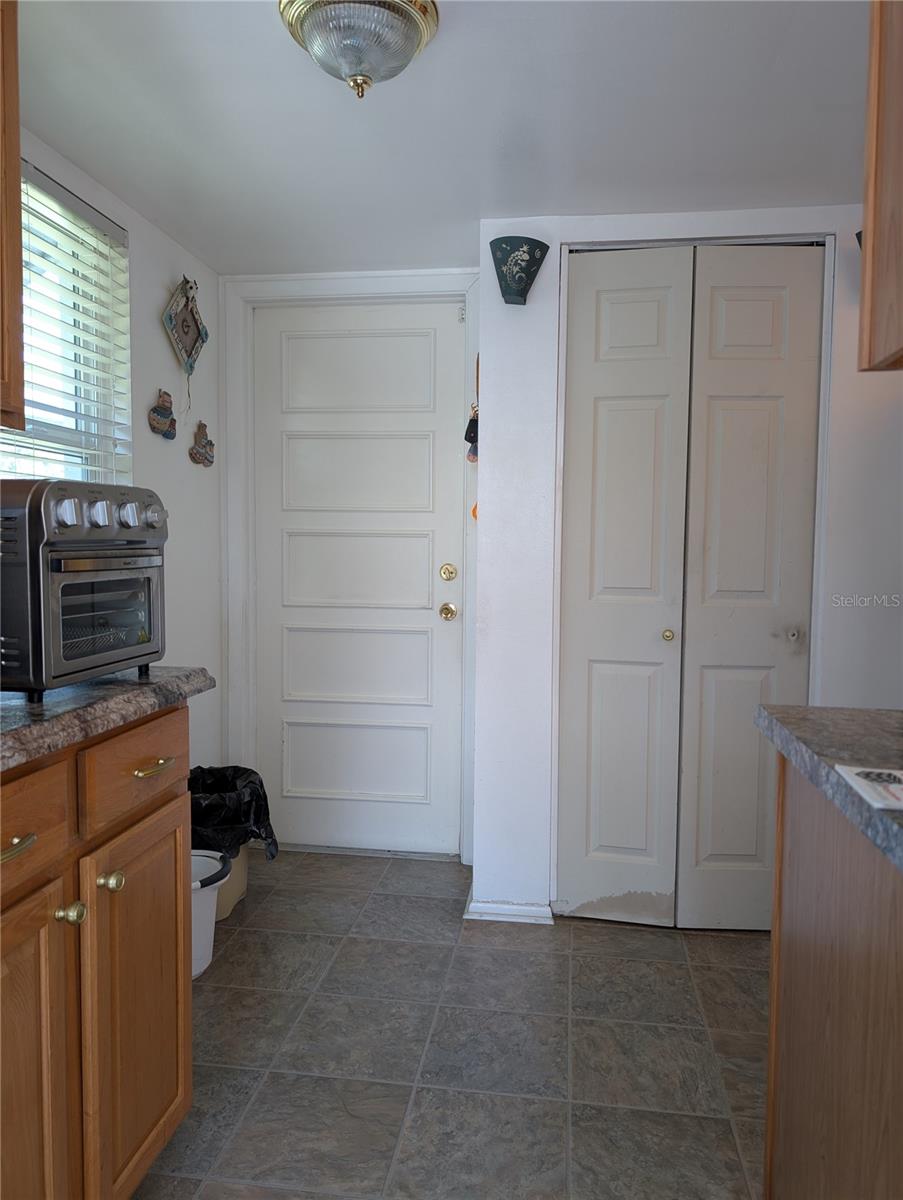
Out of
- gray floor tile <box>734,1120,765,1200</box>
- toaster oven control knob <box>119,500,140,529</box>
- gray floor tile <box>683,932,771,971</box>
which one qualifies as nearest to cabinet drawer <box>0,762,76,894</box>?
toaster oven control knob <box>119,500,140,529</box>

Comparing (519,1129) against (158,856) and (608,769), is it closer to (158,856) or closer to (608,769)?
(158,856)

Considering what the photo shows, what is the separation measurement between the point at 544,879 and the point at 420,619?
107 centimetres

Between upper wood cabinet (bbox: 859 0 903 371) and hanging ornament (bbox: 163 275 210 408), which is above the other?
hanging ornament (bbox: 163 275 210 408)

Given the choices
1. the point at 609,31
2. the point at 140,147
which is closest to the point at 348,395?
the point at 140,147

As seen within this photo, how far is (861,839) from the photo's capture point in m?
0.99

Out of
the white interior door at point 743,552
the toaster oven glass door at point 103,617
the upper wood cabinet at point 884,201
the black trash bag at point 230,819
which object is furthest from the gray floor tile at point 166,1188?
the upper wood cabinet at point 884,201

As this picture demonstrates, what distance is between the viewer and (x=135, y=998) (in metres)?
1.33

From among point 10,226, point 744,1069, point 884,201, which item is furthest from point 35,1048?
point 884,201

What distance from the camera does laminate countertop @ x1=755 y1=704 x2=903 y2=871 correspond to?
0.84 meters

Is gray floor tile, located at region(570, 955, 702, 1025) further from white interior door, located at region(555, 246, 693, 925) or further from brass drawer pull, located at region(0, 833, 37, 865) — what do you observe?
brass drawer pull, located at region(0, 833, 37, 865)

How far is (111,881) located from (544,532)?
5.49 feet

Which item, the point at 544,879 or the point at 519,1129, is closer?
the point at 519,1129

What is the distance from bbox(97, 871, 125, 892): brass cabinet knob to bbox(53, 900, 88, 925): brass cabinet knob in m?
0.04

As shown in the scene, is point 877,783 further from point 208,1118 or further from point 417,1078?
point 208,1118
